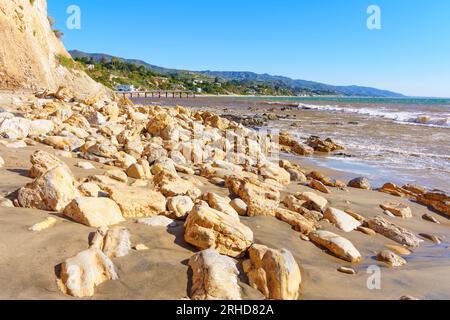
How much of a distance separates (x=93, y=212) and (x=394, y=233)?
3.56 m

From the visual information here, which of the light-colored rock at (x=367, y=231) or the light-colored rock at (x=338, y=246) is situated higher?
the light-colored rock at (x=338, y=246)

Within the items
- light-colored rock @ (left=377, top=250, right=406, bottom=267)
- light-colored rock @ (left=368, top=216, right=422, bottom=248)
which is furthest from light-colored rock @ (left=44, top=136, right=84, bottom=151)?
light-colored rock @ (left=377, top=250, right=406, bottom=267)

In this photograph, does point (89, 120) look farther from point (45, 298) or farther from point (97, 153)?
point (45, 298)

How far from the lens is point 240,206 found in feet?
13.2

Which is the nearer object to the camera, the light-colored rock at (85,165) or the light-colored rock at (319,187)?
the light-colored rock at (85,165)

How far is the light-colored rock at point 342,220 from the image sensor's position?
4.30 metres

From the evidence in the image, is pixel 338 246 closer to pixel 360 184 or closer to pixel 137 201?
pixel 137 201

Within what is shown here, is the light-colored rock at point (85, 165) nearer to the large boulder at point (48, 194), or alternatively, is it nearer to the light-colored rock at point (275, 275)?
the large boulder at point (48, 194)

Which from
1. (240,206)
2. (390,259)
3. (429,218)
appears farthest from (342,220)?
(429,218)

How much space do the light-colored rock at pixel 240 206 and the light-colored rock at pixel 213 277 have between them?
1387mm

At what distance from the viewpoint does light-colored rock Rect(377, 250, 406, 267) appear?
3.39m

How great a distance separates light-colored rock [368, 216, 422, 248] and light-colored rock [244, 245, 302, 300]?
2182 millimetres

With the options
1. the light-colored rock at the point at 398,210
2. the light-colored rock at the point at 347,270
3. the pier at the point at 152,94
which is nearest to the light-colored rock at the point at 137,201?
the light-colored rock at the point at 347,270
